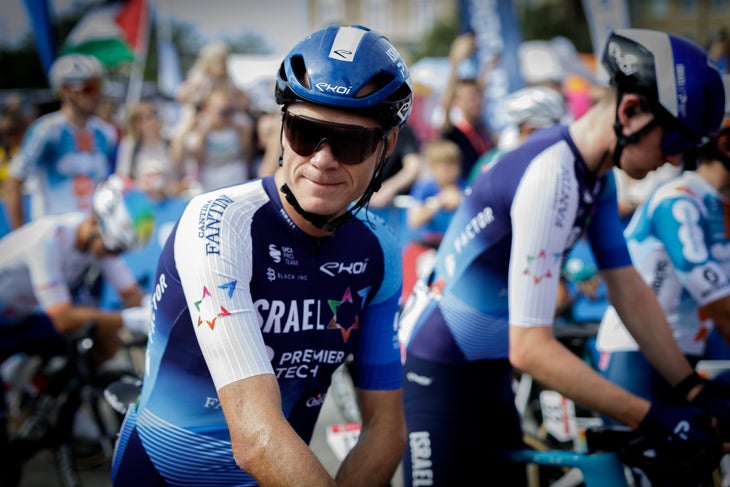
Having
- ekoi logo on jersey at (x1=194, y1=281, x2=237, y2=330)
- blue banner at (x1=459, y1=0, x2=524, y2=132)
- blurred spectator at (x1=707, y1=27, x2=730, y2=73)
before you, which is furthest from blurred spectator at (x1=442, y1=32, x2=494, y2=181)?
ekoi logo on jersey at (x1=194, y1=281, x2=237, y2=330)

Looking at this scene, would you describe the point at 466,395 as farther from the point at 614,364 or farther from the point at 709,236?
the point at 709,236

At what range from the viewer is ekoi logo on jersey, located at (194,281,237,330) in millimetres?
1775

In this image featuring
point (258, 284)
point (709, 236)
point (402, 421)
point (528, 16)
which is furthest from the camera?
point (528, 16)

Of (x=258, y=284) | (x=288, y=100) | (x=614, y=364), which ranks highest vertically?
(x=288, y=100)

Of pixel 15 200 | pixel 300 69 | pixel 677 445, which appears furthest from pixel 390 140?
pixel 15 200

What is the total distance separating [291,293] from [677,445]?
1.50 metres

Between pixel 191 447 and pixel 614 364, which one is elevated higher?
pixel 191 447

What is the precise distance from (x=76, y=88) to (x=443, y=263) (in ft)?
17.3

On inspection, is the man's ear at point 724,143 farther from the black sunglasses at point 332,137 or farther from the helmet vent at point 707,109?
the black sunglasses at point 332,137

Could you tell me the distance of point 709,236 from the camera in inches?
134

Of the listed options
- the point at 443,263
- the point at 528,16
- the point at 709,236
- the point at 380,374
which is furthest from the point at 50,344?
the point at 528,16

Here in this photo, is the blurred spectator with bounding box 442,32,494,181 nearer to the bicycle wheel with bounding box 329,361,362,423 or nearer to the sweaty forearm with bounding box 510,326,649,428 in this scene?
the bicycle wheel with bounding box 329,361,362,423

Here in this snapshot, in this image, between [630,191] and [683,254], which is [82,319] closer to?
[683,254]

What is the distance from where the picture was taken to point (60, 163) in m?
7.18
